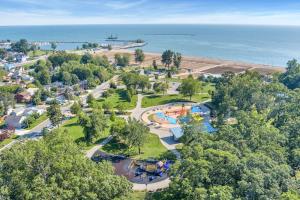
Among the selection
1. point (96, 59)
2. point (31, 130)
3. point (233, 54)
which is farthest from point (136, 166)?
point (233, 54)

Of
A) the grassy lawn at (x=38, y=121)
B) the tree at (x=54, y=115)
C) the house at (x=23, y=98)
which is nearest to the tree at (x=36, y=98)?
the house at (x=23, y=98)

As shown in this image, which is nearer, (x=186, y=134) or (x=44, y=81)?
(x=186, y=134)

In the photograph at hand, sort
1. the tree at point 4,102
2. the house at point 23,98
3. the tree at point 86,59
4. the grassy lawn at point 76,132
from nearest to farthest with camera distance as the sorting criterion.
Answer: the grassy lawn at point 76,132 < the tree at point 4,102 < the house at point 23,98 < the tree at point 86,59

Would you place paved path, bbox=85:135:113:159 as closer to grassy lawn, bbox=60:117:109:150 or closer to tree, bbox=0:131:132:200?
grassy lawn, bbox=60:117:109:150

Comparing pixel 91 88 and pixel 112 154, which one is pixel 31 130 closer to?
pixel 112 154

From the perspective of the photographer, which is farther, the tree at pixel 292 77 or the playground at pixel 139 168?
the tree at pixel 292 77

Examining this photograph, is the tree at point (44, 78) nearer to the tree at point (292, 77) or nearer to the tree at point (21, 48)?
the tree at point (21, 48)

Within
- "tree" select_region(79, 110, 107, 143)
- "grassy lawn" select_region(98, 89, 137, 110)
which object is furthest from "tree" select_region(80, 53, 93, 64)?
"tree" select_region(79, 110, 107, 143)
